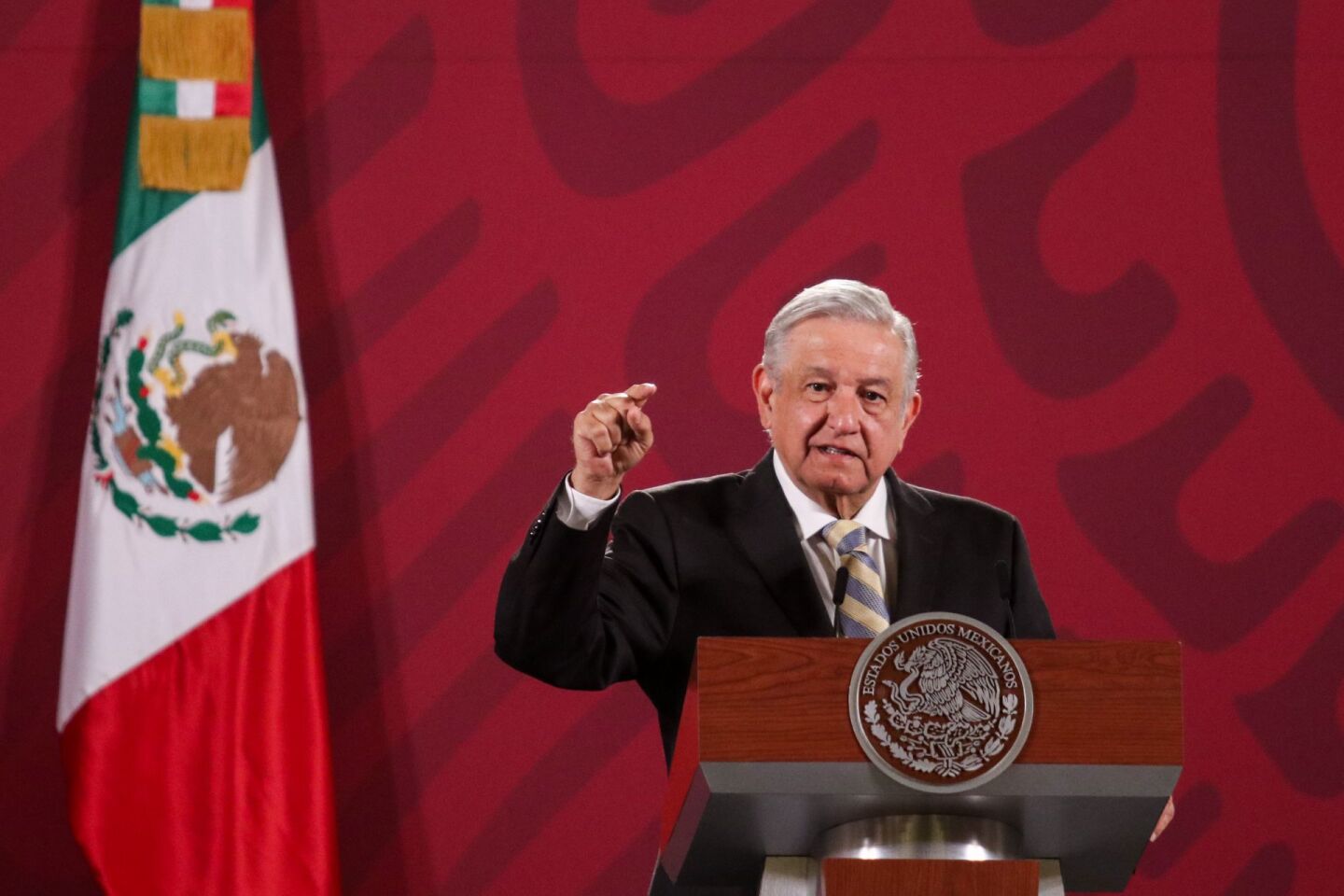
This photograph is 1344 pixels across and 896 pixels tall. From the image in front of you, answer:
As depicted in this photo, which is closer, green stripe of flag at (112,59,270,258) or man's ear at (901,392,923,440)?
man's ear at (901,392,923,440)

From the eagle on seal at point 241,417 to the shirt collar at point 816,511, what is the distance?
1.63m

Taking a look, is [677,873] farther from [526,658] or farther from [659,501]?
[659,501]

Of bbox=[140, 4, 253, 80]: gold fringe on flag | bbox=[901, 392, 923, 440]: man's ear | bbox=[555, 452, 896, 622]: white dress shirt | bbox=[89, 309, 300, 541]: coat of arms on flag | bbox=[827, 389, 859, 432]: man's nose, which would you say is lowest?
bbox=[555, 452, 896, 622]: white dress shirt

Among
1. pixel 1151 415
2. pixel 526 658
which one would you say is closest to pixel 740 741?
pixel 526 658

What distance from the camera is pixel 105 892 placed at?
10.1 ft

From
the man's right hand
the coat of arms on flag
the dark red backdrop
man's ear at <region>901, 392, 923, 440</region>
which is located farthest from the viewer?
the dark red backdrop

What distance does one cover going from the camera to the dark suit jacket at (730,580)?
1810 millimetres

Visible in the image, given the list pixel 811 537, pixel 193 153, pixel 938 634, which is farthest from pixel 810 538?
pixel 193 153

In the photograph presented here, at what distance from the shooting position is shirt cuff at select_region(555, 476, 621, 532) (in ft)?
5.35

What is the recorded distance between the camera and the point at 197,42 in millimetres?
3275

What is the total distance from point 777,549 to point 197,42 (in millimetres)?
2048

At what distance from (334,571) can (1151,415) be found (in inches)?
73.5

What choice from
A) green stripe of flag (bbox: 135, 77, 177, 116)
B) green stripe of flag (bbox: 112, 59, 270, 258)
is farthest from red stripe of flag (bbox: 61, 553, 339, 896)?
green stripe of flag (bbox: 135, 77, 177, 116)

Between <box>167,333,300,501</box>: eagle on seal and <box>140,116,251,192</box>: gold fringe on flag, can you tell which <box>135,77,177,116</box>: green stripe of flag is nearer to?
<box>140,116,251,192</box>: gold fringe on flag
